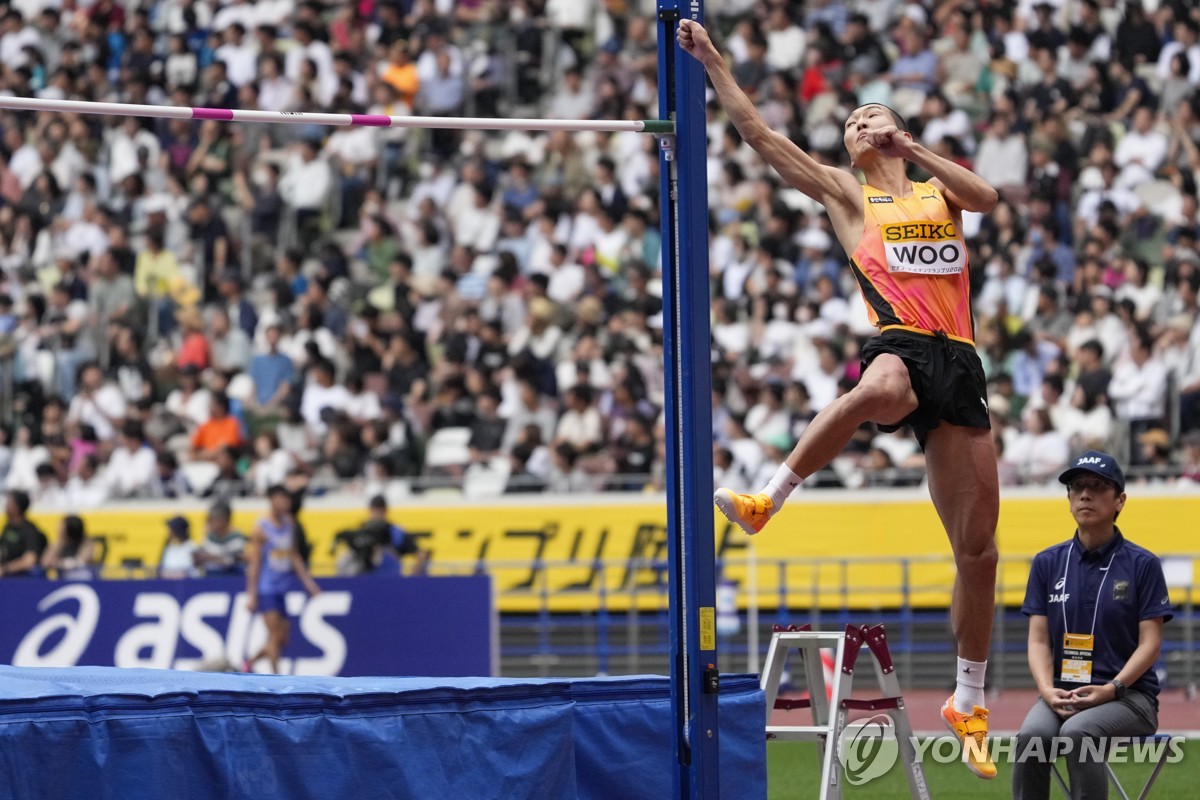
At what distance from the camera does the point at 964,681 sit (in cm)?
658

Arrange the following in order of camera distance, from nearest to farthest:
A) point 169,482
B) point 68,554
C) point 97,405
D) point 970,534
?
point 970,534
point 68,554
point 169,482
point 97,405

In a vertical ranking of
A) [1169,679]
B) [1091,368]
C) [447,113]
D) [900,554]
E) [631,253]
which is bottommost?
Result: [1169,679]

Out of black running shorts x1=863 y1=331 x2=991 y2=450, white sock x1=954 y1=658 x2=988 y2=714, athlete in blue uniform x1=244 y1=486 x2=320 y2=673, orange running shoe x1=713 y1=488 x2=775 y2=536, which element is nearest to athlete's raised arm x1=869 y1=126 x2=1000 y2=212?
black running shorts x1=863 y1=331 x2=991 y2=450

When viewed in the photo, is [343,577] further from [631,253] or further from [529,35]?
[529,35]

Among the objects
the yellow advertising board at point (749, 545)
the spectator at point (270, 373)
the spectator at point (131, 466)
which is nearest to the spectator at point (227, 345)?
the spectator at point (270, 373)

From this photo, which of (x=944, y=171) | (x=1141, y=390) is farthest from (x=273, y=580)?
(x=944, y=171)

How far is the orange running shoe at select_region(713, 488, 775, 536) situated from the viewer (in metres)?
5.92

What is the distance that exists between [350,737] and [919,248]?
8.27 ft

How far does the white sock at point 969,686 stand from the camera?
6.58 m

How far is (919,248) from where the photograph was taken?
643 centimetres

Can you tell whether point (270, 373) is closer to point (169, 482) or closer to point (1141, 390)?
point (169, 482)

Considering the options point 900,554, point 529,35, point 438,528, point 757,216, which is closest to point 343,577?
point 438,528

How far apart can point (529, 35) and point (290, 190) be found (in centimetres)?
303

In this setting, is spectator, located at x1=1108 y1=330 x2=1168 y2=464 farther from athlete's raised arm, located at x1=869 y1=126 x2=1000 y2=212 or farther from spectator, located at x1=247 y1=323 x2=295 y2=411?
athlete's raised arm, located at x1=869 y1=126 x2=1000 y2=212
